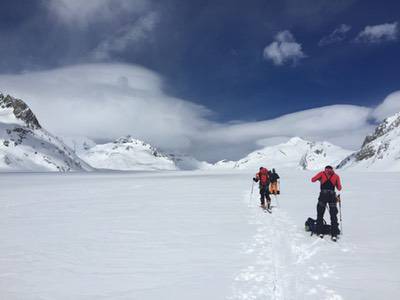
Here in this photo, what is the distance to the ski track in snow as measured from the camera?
7.26 metres

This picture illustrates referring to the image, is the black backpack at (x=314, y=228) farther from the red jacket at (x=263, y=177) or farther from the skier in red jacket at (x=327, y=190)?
the red jacket at (x=263, y=177)

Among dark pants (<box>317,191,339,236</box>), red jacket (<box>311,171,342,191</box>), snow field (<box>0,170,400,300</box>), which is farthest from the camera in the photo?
red jacket (<box>311,171,342,191</box>)

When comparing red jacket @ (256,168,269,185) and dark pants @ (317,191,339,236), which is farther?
red jacket @ (256,168,269,185)

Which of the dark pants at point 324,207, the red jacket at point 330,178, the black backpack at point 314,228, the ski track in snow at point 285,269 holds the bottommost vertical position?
the ski track in snow at point 285,269

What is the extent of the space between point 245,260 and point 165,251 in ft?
8.39

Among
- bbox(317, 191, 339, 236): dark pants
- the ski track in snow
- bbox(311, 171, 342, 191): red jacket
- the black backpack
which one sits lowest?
the ski track in snow

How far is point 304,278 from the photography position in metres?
8.12

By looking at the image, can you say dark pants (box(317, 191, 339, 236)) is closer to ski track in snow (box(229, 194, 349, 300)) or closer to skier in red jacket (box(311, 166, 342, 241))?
skier in red jacket (box(311, 166, 342, 241))

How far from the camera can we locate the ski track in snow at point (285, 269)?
726 centimetres

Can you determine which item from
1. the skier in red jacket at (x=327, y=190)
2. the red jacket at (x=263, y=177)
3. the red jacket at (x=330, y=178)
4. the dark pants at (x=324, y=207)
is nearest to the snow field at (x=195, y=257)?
the dark pants at (x=324, y=207)

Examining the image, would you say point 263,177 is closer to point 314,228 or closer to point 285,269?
point 314,228

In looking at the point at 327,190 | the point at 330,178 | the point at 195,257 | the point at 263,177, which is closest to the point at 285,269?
the point at 195,257

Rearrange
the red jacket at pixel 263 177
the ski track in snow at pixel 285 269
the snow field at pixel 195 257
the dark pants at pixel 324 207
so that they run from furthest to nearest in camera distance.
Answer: the red jacket at pixel 263 177
the dark pants at pixel 324 207
the snow field at pixel 195 257
the ski track in snow at pixel 285 269

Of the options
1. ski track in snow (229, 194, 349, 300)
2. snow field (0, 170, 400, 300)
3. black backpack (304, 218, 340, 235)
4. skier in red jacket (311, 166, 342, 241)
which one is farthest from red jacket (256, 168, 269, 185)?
skier in red jacket (311, 166, 342, 241)
